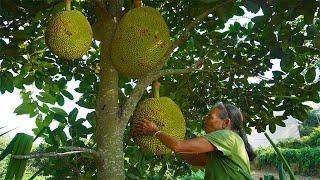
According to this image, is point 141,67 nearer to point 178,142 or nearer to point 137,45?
point 137,45

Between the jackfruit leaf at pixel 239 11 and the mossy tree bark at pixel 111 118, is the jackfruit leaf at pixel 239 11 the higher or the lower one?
the higher one

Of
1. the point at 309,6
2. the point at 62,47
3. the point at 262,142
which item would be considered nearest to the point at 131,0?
the point at 62,47

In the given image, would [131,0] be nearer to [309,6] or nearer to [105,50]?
[105,50]

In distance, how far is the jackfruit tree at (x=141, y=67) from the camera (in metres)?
1.38

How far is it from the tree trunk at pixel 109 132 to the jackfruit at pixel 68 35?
0.13 m

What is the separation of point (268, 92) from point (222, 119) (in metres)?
0.56

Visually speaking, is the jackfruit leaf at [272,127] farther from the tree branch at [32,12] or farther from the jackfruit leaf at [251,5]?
the tree branch at [32,12]

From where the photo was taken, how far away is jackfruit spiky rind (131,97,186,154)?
144cm

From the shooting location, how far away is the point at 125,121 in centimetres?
132

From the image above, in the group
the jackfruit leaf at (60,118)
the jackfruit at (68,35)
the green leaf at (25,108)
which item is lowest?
the jackfruit leaf at (60,118)

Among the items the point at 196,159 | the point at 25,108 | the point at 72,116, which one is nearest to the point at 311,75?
the point at 196,159

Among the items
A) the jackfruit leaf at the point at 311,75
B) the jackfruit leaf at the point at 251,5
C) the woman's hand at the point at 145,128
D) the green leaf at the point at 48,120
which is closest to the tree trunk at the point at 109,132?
the woman's hand at the point at 145,128

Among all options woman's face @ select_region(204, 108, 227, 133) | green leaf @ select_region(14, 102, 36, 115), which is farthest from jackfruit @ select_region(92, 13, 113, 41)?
green leaf @ select_region(14, 102, 36, 115)

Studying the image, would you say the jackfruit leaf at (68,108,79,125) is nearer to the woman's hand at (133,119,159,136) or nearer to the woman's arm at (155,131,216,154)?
the woman's hand at (133,119,159,136)
